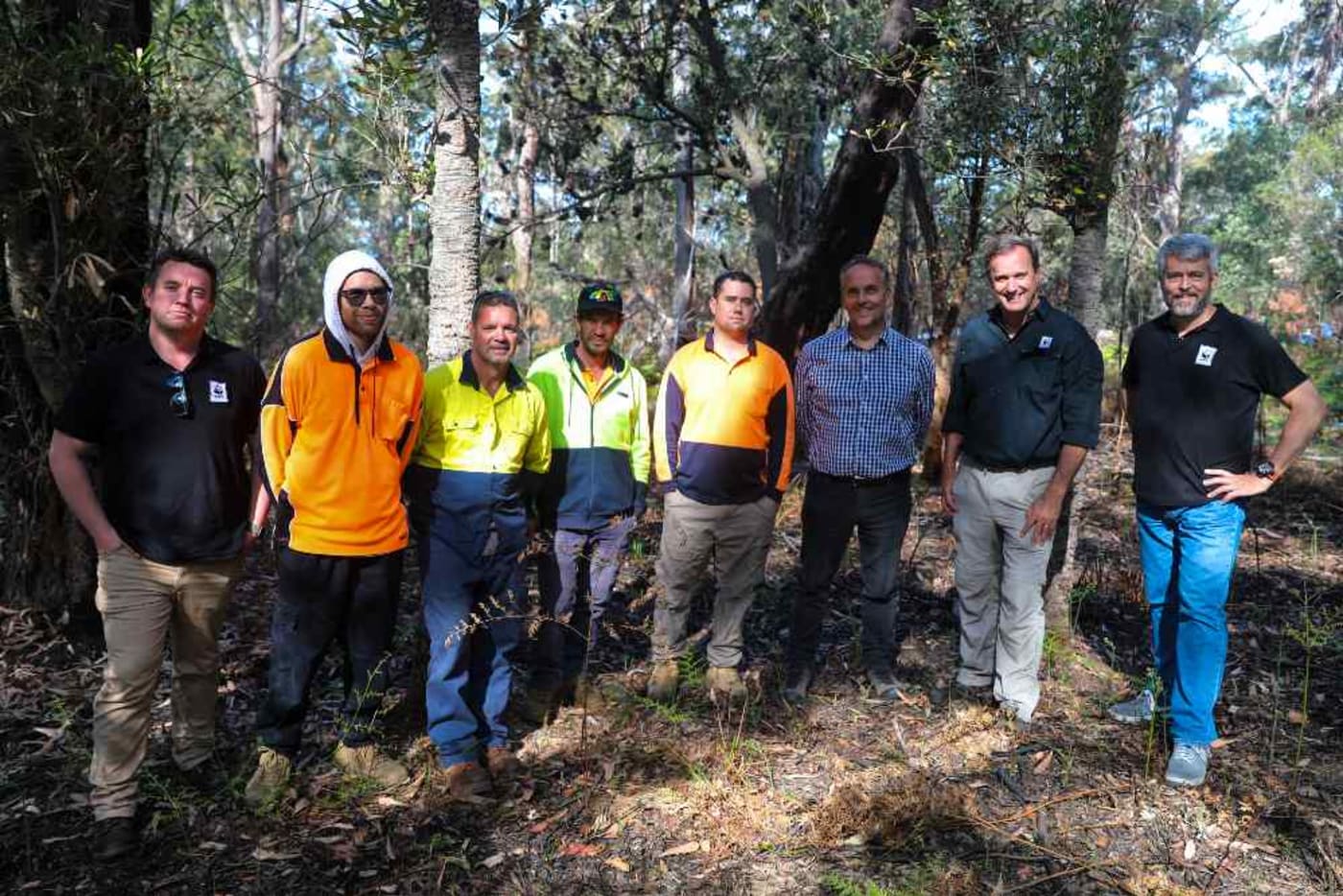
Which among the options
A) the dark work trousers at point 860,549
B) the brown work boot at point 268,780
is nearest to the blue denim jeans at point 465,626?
the brown work boot at point 268,780

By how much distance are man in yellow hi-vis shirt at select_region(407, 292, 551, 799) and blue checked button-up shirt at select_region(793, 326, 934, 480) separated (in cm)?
149

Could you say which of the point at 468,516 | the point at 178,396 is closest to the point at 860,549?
the point at 468,516

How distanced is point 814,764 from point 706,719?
0.61m

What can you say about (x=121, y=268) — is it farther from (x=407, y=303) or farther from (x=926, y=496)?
(x=407, y=303)

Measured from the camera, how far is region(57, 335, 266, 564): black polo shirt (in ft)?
11.0

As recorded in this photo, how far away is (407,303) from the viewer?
16000 mm

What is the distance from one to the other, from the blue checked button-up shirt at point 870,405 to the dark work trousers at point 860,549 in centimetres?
9

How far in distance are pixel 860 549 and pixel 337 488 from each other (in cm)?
249

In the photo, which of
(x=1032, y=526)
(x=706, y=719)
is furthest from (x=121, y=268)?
(x=1032, y=526)

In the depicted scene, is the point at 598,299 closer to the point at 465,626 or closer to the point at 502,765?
the point at 465,626

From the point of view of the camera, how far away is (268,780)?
361cm

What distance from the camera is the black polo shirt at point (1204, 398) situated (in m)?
3.72

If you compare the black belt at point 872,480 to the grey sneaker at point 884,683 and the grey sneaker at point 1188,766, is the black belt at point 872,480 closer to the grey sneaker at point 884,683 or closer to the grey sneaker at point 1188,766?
the grey sneaker at point 884,683

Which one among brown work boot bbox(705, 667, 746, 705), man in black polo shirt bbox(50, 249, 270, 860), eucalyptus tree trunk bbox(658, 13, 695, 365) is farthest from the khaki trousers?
eucalyptus tree trunk bbox(658, 13, 695, 365)
